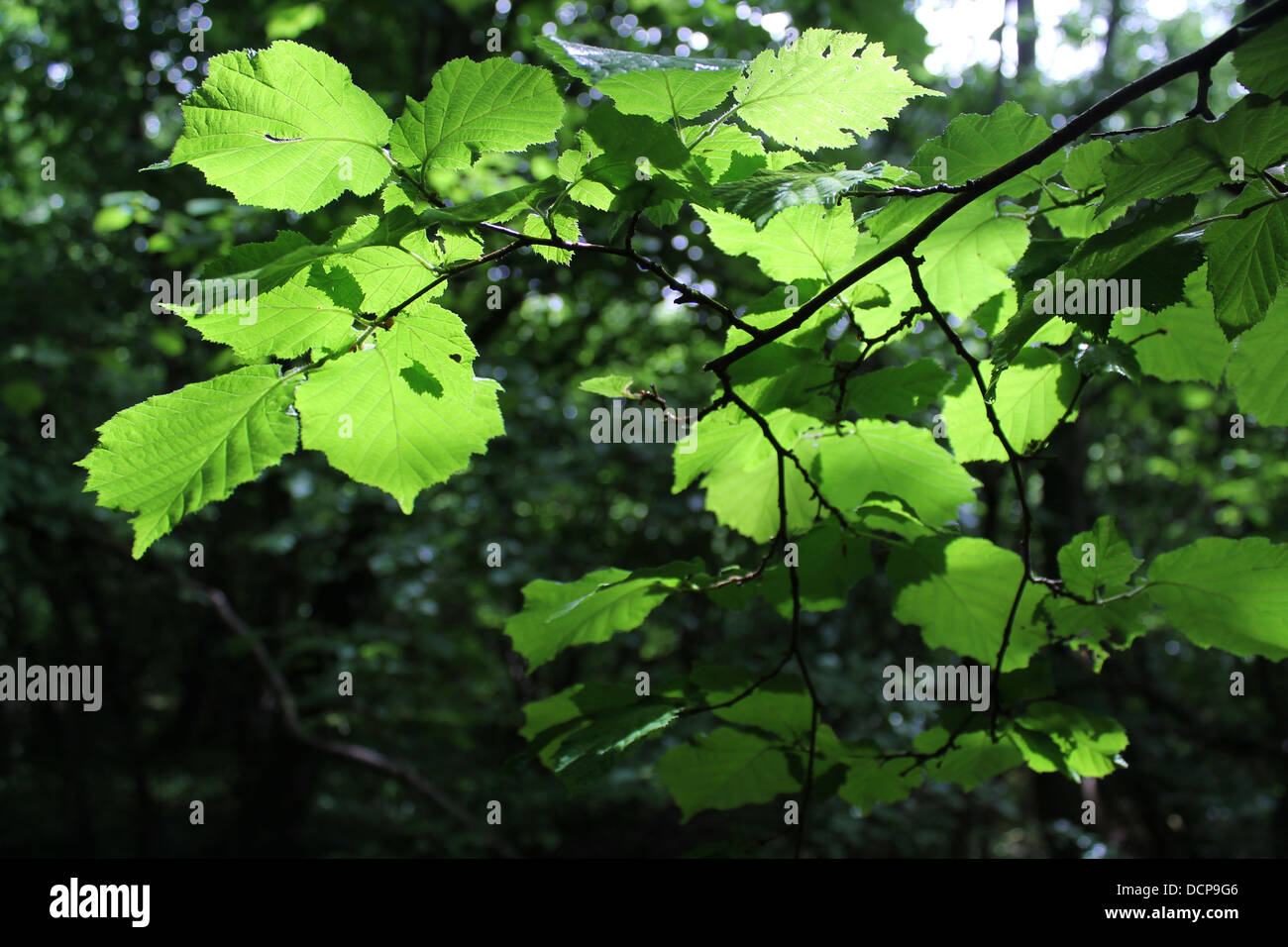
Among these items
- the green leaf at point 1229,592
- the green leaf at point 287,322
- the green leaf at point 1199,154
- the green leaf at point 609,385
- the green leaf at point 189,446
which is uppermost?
the green leaf at point 1199,154

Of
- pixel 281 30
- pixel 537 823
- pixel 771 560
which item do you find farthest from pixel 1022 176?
pixel 537 823

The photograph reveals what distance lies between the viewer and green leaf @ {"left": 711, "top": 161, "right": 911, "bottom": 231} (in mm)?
798

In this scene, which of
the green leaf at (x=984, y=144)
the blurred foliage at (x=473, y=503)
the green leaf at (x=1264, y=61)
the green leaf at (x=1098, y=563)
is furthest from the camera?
the blurred foliage at (x=473, y=503)

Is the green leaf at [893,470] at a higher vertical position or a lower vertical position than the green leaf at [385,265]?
lower

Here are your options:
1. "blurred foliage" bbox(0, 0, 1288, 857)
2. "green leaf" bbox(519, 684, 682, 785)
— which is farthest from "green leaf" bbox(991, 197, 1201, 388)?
"blurred foliage" bbox(0, 0, 1288, 857)

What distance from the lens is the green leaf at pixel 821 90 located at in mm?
922

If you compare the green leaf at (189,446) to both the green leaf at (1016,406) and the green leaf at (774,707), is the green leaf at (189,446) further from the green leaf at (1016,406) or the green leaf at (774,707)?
the green leaf at (1016,406)

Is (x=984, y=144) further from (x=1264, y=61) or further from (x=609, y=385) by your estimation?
(x=609, y=385)

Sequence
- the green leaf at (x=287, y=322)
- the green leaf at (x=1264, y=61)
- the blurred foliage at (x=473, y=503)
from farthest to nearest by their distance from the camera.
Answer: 1. the blurred foliage at (x=473, y=503)
2. the green leaf at (x=287, y=322)
3. the green leaf at (x=1264, y=61)

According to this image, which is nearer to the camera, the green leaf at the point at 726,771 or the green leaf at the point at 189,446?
the green leaf at the point at 189,446

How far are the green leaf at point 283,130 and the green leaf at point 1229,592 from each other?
109 cm

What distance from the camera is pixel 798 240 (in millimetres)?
1100

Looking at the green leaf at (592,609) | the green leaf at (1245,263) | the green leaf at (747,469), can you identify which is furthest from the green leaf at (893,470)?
the green leaf at (1245,263)
